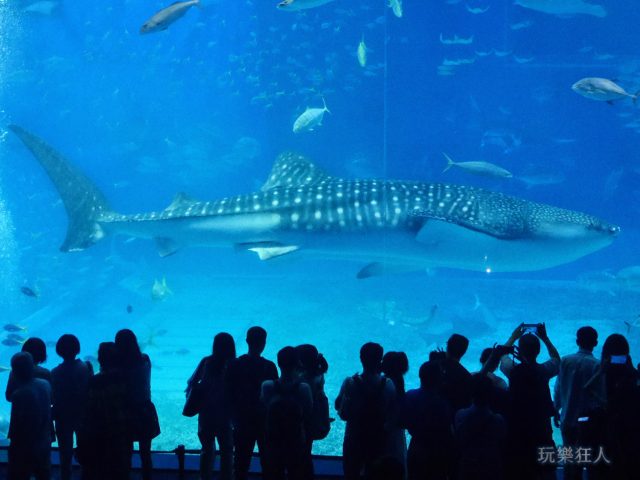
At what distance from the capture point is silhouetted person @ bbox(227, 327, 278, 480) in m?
3.13

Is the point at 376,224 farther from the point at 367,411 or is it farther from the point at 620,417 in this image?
the point at 620,417

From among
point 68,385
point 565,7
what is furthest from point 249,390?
point 565,7

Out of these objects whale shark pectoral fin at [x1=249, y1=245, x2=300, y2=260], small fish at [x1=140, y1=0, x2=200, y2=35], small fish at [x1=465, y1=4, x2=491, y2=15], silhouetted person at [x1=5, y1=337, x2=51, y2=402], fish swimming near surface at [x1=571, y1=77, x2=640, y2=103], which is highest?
small fish at [x1=465, y1=4, x2=491, y2=15]

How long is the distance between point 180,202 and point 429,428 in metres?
4.82

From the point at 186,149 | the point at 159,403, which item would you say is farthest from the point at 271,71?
the point at 159,403

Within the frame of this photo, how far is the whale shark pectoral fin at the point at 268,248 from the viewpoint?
647cm

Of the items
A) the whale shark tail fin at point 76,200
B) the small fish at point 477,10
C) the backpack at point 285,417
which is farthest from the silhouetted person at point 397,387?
the small fish at point 477,10

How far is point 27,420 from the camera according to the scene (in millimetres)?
3029

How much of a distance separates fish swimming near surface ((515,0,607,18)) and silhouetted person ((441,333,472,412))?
14759 mm

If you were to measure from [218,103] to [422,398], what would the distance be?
30.0 meters

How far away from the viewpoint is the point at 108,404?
9.62 feet

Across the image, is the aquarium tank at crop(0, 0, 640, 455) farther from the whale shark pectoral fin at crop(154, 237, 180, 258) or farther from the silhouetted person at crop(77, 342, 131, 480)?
the silhouetted person at crop(77, 342, 131, 480)

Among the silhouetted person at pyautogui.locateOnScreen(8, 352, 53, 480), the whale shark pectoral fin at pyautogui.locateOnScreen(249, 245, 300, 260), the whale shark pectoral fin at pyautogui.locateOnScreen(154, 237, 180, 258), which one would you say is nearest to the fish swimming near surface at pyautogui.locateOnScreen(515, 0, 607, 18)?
the whale shark pectoral fin at pyautogui.locateOnScreen(249, 245, 300, 260)

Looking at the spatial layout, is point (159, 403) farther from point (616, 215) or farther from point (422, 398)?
point (616, 215)
